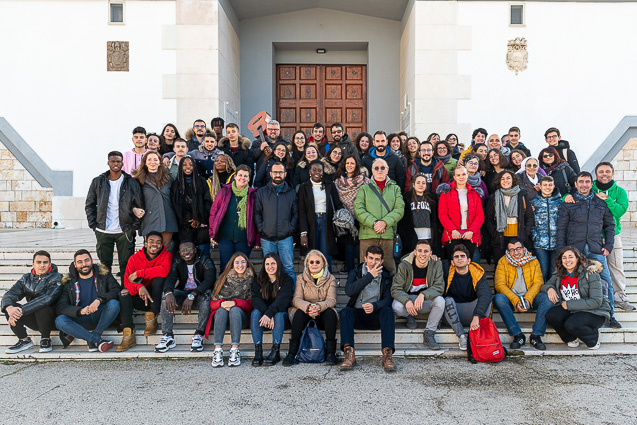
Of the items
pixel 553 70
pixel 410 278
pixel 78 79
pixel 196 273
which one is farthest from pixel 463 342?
pixel 78 79

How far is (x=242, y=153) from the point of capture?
22.3 ft

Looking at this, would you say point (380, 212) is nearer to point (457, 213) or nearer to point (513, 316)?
point (457, 213)

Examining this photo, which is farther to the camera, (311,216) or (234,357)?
(311,216)

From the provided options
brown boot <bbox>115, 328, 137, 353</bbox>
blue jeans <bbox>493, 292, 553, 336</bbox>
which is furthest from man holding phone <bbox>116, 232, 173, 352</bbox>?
blue jeans <bbox>493, 292, 553, 336</bbox>

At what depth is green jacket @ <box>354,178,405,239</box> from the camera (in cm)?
553

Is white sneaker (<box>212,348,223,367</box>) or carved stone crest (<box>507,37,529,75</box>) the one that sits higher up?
carved stone crest (<box>507,37,529,75</box>)

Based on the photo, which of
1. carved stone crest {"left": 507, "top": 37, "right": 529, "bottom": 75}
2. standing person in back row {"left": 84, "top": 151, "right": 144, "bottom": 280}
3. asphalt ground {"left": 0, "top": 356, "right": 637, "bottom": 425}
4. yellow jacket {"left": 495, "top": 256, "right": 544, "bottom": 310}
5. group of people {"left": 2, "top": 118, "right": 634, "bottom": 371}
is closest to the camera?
asphalt ground {"left": 0, "top": 356, "right": 637, "bottom": 425}

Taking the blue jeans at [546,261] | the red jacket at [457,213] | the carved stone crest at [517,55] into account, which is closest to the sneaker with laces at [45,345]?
the red jacket at [457,213]

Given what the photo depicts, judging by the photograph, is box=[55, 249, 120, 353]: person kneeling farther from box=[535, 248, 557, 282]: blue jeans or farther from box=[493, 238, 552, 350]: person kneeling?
box=[535, 248, 557, 282]: blue jeans

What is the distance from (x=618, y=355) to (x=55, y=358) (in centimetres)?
577

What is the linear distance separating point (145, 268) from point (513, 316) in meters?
4.05

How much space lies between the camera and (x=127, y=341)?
5.16 m

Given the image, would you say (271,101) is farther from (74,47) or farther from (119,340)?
Answer: (119,340)

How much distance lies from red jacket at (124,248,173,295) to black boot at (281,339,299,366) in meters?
1.68
